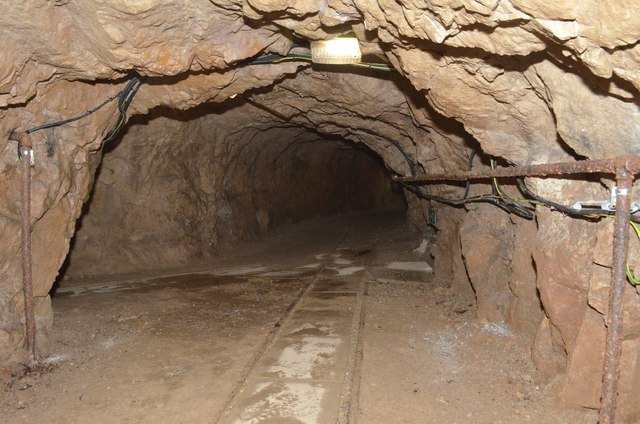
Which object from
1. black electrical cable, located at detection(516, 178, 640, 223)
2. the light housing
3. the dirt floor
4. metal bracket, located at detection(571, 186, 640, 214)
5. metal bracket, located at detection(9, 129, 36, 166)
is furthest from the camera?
metal bracket, located at detection(9, 129, 36, 166)

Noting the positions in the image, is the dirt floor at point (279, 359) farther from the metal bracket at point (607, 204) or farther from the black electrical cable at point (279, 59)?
the black electrical cable at point (279, 59)

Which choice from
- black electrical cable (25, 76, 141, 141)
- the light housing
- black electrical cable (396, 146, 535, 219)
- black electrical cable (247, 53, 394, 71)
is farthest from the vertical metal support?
black electrical cable (25, 76, 141, 141)

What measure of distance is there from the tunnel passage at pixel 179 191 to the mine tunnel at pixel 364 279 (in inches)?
77.6

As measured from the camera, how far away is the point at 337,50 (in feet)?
18.4

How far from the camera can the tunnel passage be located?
1159 centimetres

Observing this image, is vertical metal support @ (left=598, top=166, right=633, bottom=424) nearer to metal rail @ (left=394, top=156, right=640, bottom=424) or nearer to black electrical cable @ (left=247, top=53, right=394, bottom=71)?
→ metal rail @ (left=394, top=156, right=640, bottom=424)

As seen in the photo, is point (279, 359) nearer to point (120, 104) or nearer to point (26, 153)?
point (26, 153)

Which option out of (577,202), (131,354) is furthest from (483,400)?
(131,354)

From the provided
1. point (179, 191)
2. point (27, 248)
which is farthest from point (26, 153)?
point (179, 191)

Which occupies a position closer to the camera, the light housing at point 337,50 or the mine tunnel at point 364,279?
the mine tunnel at point 364,279

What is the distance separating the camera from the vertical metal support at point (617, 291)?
3363 mm

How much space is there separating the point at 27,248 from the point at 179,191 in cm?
708

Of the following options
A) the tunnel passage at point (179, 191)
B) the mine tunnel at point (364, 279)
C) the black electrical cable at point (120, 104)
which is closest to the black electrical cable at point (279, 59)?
the mine tunnel at point (364, 279)

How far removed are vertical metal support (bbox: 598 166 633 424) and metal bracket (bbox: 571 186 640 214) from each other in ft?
0.04
